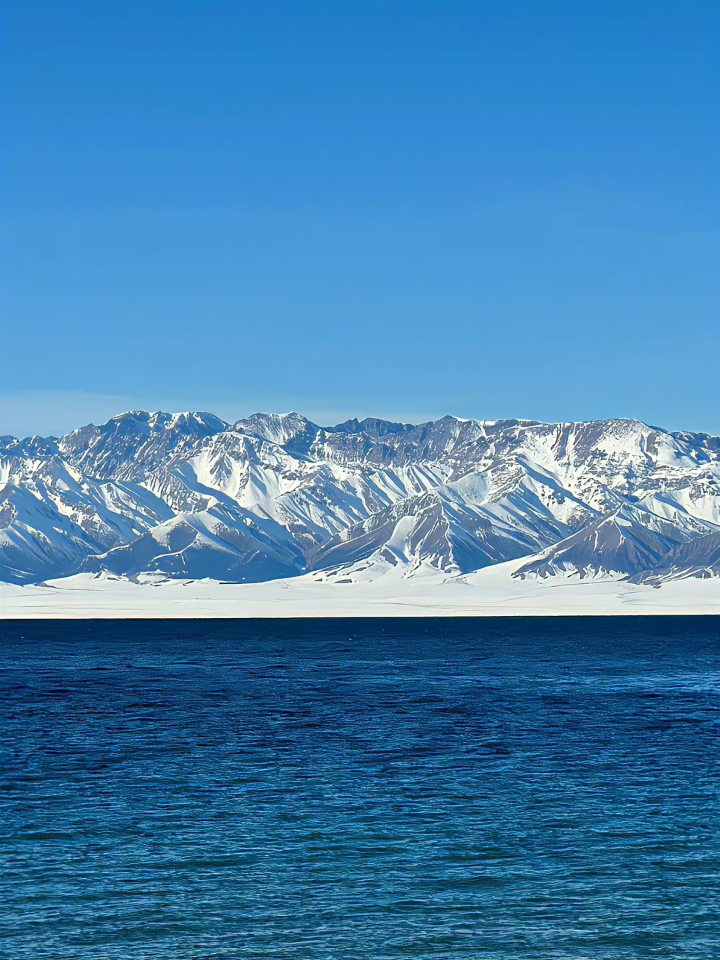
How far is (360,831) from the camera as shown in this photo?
167 ft

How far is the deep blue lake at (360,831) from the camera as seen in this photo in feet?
122

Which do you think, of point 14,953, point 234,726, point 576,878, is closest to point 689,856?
point 576,878

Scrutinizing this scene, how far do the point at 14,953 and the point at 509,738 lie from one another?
1933 inches

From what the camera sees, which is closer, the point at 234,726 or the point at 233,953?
the point at 233,953

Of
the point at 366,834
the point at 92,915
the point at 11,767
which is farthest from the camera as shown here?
the point at 11,767

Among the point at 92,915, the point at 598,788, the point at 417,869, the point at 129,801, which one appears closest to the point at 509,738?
the point at 598,788

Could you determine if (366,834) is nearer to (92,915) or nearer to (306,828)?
(306,828)

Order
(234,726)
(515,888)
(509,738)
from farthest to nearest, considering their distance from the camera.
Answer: (234,726), (509,738), (515,888)

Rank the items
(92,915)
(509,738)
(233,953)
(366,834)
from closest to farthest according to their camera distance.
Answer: (233,953)
(92,915)
(366,834)
(509,738)

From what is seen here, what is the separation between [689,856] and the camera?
46375 millimetres

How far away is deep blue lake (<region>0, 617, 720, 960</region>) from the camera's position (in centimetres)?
3719

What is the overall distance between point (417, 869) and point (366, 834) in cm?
588

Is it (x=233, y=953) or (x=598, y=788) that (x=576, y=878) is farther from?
(x=598, y=788)

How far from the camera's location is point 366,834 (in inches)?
1978
